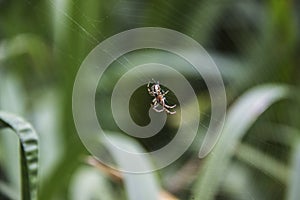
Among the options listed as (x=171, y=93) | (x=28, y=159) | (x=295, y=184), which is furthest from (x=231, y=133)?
(x=28, y=159)

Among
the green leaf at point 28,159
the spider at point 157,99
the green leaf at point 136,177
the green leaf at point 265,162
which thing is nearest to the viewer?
the green leaf at point 28,159

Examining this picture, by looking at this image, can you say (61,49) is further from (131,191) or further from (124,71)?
(131,191)

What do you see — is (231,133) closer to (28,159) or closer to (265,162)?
(265,162)

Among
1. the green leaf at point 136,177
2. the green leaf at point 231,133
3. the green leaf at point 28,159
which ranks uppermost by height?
the green leaf at point 231,133

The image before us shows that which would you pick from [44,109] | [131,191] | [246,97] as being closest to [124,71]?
[44,109]

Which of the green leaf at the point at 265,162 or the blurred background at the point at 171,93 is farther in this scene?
the green leaf at the point at 265,162

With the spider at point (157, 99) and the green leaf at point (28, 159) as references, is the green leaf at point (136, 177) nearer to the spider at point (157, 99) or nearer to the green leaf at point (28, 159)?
the spider at point (157, 99)

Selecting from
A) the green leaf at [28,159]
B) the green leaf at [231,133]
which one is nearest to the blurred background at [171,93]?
the green leaf at [231,133]
